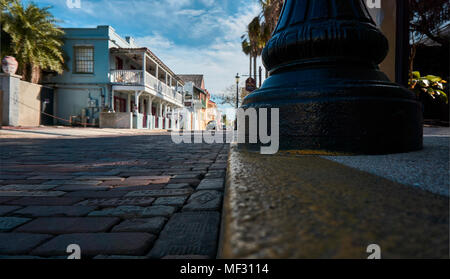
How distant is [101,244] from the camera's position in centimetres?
110

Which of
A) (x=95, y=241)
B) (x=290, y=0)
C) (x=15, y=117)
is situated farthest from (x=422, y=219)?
(x=15, y=117)

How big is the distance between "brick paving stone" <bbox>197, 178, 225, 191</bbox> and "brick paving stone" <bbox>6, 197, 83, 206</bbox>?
2.61 ft

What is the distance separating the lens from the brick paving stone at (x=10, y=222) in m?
1.27

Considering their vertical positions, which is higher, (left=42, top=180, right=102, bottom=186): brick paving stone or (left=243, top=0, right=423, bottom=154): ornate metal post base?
(left=243, top=0, right=423, bottom=154): ornate metal post base

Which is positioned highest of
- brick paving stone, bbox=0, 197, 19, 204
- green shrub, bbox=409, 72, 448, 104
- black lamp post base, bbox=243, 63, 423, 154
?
green shrub, bbox=409, 72, 448, 104

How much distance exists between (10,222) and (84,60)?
21.2 meters

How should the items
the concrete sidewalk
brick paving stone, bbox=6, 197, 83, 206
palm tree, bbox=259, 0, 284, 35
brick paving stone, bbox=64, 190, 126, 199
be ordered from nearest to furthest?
the concrete sidewalk < brick paving stone, bbox=6, 197, 83, 206 < brick paving stone, bbox=64, 190, 126, 199 < palm tree, bbox=259, 0, 284, 35

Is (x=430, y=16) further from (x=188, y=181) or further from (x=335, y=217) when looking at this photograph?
(x=335, y=217)

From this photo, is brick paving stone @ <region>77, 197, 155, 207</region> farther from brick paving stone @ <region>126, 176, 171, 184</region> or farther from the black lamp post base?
the black lamp post base

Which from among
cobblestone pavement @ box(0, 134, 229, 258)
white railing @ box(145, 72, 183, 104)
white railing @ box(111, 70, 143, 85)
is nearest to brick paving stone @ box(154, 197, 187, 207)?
cobblestone pavement @ box(0, 134, 229, 258)

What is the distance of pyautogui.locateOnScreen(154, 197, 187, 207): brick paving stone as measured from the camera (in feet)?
5.34

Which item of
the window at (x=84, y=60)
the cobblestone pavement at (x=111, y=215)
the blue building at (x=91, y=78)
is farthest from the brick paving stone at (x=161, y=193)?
the window at (x=84, y=60)
